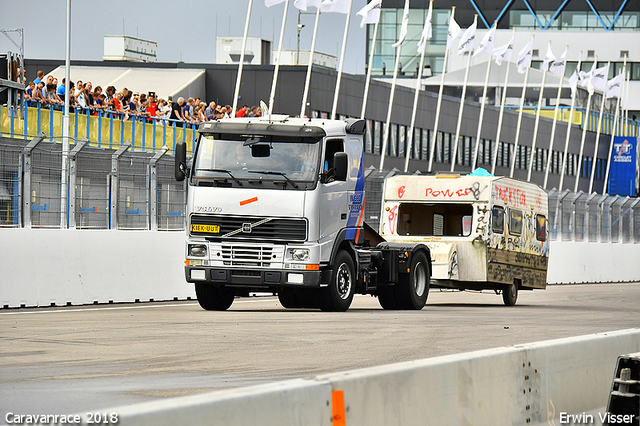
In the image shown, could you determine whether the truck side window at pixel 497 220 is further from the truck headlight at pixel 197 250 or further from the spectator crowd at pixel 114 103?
the truck headlight at pixel 197 250

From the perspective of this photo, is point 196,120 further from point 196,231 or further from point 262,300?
point 196,231

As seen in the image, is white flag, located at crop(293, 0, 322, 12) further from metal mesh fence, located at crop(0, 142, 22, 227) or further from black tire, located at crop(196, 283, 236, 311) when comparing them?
metal mesh fence, located at crop(0, 142, 22, 227)

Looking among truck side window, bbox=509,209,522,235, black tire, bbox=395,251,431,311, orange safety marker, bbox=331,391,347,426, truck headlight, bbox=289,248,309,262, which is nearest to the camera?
orange safety marker, bbox=331,391,347,426

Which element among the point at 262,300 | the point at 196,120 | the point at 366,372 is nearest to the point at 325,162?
the point at 262,300

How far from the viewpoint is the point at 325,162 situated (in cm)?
1748

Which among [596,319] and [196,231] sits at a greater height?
[196,231]

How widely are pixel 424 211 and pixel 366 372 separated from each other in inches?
770

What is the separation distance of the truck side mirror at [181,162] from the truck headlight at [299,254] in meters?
2.02

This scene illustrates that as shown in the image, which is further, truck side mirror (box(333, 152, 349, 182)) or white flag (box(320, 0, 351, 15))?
white flag (box(320, 0, 351, 15))

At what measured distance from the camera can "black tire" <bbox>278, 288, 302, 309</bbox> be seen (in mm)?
18859

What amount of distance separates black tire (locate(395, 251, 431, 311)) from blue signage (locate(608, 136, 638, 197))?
67491 mm

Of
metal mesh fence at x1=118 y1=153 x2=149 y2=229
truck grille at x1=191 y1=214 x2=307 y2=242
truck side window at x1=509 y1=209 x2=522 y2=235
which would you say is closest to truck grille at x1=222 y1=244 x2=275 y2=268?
truck grille at x1=191 y1=214 x2=307 y2=242

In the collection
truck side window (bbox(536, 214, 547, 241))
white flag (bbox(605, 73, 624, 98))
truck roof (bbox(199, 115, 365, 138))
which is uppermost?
white flag (bbox(605, 73, 624, 98))

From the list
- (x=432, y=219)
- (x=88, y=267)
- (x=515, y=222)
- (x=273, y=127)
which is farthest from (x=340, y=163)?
(x=515, y=222)
